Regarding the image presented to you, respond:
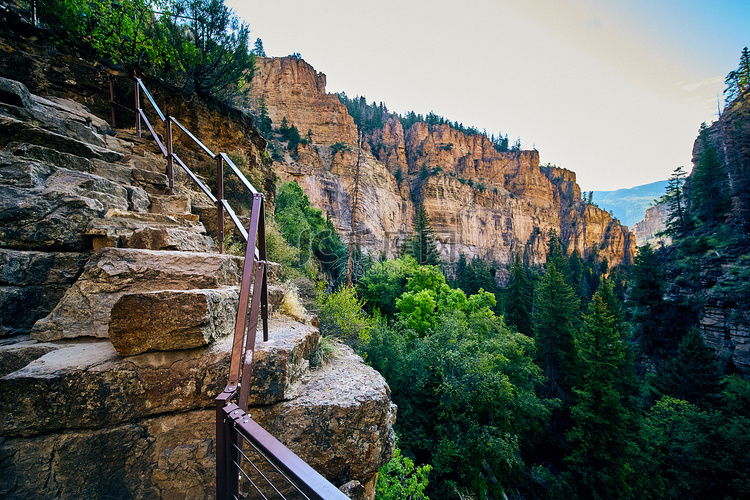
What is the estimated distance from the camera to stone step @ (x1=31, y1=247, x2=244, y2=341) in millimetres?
2473

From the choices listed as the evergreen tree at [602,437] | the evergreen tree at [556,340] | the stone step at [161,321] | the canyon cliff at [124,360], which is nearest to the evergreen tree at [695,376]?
the evergreen tree at [556,340]

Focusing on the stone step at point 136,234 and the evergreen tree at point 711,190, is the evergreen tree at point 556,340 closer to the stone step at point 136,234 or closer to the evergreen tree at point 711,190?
the stone step at point 136,234

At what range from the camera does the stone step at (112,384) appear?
Answer: 68.7 inches

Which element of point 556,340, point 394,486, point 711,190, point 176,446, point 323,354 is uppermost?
point 711,190

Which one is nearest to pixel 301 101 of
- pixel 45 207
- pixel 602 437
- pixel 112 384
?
pixel 45 207

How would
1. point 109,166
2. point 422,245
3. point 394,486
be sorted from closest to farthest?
point 109,166
point 394,486
point 422,245

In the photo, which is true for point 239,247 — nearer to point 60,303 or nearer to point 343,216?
point 60,303

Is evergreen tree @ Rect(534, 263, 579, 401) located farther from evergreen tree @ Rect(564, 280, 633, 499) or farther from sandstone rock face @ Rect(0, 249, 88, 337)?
sandstone rock face @ Rect(0, 249, 88, 337)

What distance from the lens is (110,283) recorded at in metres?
2.59

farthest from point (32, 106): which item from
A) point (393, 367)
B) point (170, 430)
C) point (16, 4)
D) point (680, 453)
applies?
point (680, 453)

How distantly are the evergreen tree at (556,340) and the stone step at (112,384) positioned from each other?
76.7ft

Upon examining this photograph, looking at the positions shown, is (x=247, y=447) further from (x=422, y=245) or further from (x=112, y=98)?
(x=422, y=245)

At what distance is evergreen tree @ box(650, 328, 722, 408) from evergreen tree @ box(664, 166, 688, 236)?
25.3m

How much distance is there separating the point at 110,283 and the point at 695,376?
2848 centimetres
